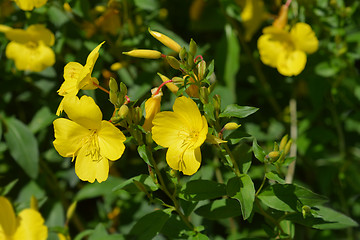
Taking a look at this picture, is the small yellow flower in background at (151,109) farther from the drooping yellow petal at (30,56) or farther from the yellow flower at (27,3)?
the drooping yellow petal at (30,56)

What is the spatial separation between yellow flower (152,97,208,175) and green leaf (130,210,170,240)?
0.76 feet

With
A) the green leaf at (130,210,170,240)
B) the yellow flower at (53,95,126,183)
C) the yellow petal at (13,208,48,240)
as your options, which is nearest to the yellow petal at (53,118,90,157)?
the yellow flower at (53,95,126,183)

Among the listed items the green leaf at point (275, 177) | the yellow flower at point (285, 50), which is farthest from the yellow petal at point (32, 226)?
the yellow flower at point (285, 50)

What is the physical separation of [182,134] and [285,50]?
94cm

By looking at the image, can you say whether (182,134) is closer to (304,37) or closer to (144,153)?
(144,153)

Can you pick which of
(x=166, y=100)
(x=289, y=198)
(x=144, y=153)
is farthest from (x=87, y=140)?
(x=166, y=100)

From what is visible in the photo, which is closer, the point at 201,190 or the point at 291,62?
the point at 201,190

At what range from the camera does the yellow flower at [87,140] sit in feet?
4.04

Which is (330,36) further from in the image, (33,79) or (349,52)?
(33,79)

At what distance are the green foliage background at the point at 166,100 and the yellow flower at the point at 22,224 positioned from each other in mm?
254

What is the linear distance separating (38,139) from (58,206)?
1.17 ft

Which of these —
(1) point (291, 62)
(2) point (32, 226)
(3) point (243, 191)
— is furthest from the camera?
(1) point (291, 62)

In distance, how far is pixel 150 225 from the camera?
1403mm

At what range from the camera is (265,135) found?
2262mm
